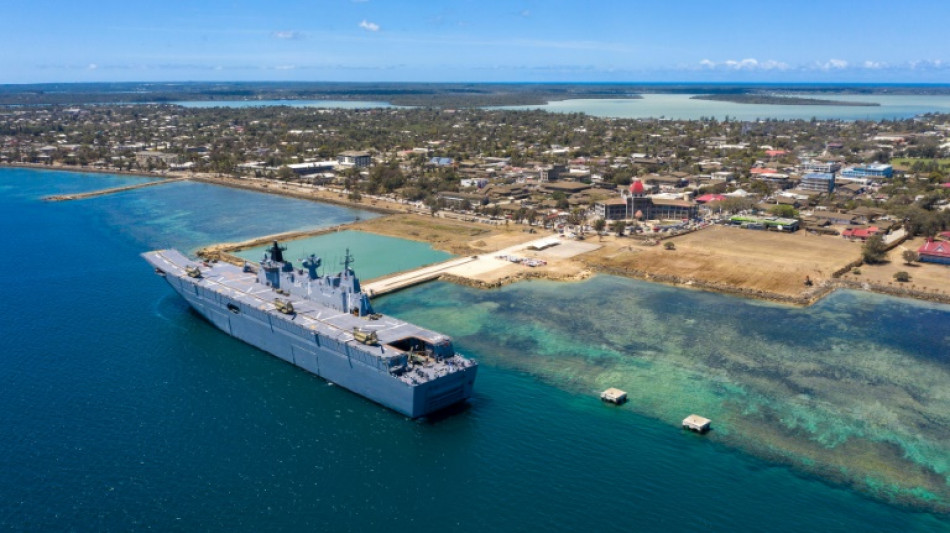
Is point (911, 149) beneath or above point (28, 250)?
above

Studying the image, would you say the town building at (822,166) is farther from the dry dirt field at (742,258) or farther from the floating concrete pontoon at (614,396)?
the floating concrete pontoon at (614,396)

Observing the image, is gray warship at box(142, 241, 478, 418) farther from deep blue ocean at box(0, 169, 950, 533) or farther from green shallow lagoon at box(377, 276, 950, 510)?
green shallow lagoon at box(377, 276, 950, 510)

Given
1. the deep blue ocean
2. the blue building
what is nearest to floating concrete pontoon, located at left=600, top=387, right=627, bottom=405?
the deep blue ocean

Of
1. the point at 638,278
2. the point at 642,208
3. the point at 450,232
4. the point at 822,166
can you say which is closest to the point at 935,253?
the point at 638,278

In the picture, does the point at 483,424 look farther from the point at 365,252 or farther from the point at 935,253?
the point at 935,253

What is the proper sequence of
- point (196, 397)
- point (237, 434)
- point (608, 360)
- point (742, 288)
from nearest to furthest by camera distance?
point (237, 434)
point (196, 397)
point (608, 360)
point (742, 288)

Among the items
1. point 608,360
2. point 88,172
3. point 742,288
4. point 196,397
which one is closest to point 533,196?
point 742,288

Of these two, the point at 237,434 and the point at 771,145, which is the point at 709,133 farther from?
the point at 237,434
